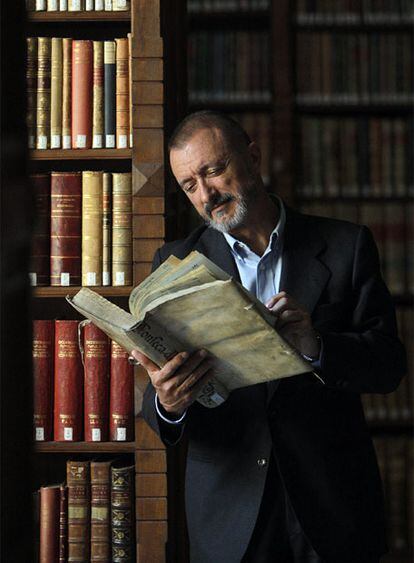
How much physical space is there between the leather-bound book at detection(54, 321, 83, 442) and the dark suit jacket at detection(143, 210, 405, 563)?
1.36 feet

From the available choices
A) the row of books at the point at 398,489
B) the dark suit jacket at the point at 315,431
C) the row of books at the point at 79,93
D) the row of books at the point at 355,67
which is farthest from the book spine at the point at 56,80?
the row of books at the point at 398,489

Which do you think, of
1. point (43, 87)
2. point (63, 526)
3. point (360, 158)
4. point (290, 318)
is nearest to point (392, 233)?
point (360, 158)

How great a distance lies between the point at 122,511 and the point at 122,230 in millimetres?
598

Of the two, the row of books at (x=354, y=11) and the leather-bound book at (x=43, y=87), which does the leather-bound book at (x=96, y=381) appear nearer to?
the leather-bound book at (x=43, y=87)

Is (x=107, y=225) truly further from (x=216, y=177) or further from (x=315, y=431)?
(x=315, y=431)

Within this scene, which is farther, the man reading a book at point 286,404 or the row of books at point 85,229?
the row of books at point 85,229

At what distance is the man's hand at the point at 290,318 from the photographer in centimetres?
121

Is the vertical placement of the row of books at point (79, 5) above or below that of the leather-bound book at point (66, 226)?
above

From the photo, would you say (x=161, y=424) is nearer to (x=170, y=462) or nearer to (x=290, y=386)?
(x=290, y=386)

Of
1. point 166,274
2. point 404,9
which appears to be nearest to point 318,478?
point 166,274

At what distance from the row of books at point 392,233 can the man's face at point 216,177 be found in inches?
65.0

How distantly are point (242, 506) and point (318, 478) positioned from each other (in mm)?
132

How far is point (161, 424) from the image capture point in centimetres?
142

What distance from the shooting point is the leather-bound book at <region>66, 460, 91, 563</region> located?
185 centimetres
